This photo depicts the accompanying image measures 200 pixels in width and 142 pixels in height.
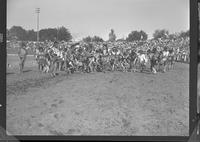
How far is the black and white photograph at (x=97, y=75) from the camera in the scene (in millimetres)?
4812

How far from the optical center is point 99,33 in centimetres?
486

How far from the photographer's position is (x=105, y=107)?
486 centimetres

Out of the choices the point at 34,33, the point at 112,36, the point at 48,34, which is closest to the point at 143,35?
the point at 112,36

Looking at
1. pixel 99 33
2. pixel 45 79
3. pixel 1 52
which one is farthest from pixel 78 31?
pixel 1 52

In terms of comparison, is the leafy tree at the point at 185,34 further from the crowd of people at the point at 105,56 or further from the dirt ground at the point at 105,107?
the dirt ground at the point at 105,107

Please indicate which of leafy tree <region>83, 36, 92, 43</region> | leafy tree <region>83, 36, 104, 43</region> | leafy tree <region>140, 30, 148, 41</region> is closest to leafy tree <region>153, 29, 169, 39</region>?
leafy tree <region>140, 30, 148, 41</region>

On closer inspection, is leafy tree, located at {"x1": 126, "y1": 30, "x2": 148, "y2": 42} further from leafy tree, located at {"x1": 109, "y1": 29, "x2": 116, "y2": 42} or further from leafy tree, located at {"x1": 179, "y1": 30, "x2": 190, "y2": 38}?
leafy tree, located at {"x1": 179, "y1": 30, "x2": 190, "y2": 38}

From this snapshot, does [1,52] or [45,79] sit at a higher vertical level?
[1,52]

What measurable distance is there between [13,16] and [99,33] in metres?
1.31

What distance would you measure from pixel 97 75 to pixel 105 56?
0.34m

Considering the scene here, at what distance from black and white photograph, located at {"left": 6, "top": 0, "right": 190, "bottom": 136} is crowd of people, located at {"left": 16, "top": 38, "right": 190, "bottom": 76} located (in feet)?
0.07

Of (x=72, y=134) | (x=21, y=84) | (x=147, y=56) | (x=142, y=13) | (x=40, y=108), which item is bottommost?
(x=72, y=134)

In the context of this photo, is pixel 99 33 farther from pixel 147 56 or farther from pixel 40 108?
pixel 40 108

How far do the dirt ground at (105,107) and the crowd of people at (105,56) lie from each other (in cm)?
18
